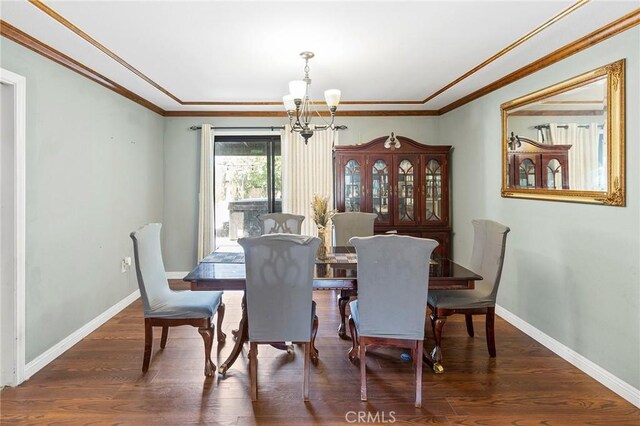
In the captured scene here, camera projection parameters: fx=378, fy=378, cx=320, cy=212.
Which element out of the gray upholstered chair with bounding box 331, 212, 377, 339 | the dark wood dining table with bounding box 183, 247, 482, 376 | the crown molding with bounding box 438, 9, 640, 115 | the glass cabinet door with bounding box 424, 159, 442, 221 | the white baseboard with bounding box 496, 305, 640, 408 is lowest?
the white baseboard with bounding box 496, 305, 640, 408

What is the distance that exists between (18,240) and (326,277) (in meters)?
2.05

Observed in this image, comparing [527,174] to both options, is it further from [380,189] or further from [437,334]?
[380,189]

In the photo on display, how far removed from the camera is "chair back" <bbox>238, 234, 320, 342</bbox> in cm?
222

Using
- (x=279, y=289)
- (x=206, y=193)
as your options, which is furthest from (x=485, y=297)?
(x=206, y=193)

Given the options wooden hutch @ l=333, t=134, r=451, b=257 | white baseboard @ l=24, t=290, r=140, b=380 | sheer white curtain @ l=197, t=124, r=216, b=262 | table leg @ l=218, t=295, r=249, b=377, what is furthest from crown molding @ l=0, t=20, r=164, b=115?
wooden hutch @ l=333, t=134, r=451, b=257

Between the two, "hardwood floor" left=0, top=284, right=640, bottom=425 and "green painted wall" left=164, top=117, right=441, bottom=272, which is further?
"green painted wall" left=164, top=117, right=441, bottom=272

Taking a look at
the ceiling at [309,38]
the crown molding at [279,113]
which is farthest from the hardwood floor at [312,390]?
the crown molding at [279,113]

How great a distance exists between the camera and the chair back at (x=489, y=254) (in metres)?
2.79

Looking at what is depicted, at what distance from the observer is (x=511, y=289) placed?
369cm

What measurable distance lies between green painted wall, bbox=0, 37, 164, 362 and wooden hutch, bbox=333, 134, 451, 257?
8.23ft

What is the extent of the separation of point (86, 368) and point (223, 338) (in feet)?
3.26

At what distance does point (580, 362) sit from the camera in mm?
2738

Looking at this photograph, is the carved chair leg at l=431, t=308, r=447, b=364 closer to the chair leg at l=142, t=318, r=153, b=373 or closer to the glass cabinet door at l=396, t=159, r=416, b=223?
the chair leg at l=142, t=318, r=153, b=373

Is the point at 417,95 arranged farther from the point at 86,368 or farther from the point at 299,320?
the point at 86,368
